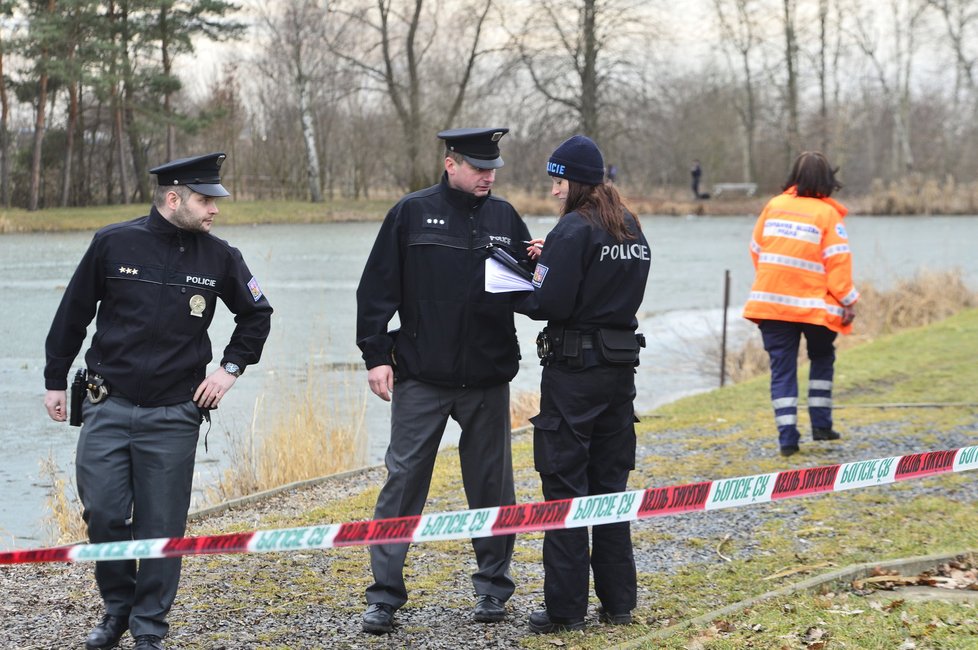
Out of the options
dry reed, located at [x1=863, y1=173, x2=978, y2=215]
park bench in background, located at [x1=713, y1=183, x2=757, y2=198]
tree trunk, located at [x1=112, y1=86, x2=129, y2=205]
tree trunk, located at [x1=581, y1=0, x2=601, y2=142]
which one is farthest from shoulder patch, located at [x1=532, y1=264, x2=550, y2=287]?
park bench in background, located at [x1=713, y1=183, x2=757, y2=198]

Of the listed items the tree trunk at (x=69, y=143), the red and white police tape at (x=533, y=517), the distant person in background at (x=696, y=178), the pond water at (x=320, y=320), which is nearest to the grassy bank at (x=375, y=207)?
the tree trunk at (x=69, y=143)

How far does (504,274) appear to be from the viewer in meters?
4.65

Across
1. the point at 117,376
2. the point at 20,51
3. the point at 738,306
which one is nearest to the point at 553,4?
the point at 20,51

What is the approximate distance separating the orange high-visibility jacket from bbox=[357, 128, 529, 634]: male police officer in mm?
3183

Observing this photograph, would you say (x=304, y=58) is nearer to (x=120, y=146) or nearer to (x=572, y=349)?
(x=120, y=146)

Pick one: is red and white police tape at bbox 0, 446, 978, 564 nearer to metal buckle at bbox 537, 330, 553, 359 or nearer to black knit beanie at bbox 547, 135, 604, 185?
metal buckle at bbox 537, 330, 553, 359

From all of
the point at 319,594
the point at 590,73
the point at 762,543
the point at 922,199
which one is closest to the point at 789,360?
the point at 762,543

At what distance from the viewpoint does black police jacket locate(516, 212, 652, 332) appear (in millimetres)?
4477

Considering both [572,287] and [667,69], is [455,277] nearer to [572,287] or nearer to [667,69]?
[572,287]

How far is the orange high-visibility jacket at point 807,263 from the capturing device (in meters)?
7.44

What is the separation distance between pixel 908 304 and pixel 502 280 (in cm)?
1397

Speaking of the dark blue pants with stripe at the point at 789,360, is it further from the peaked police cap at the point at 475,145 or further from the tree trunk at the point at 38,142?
the tree trunk at the point at 38,142

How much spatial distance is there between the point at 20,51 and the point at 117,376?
34.6m

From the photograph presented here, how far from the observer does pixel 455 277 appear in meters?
4.75
